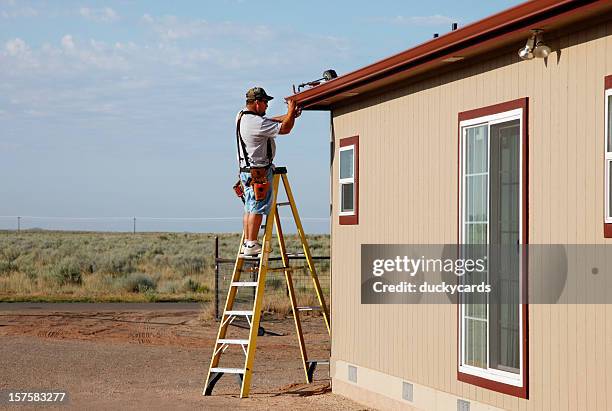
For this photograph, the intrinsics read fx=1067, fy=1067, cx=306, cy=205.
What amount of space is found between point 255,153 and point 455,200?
2.94 m

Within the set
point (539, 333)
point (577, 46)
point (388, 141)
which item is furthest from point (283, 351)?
point (577, 46)

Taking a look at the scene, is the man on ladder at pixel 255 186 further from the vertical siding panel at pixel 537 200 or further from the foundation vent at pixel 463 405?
the vertical siding panel at pixel 537 200

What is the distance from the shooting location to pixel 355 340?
12.1m

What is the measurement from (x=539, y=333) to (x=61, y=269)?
25.9 metres

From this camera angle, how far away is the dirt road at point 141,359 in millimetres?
12148

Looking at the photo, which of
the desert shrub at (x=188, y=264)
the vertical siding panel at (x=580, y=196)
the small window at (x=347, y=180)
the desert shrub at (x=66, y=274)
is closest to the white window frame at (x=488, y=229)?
the vertical siding panel at (x=580, y=196)

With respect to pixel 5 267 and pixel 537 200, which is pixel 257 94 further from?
pixel 5 267

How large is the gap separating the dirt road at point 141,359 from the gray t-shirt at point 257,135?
8.90 feet

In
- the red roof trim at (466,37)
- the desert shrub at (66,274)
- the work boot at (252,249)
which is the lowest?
the desert shrub at (66,274)

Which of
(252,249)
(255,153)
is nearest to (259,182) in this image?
(255,153)

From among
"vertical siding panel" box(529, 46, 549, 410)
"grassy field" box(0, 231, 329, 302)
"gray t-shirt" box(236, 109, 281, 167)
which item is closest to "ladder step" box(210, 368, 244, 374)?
"gray t-shirt" box(236, 109, 281, 167)

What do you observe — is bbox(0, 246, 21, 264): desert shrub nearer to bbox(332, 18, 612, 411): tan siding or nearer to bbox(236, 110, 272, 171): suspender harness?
bbox(236, 110, 272, 171): suspender harness
